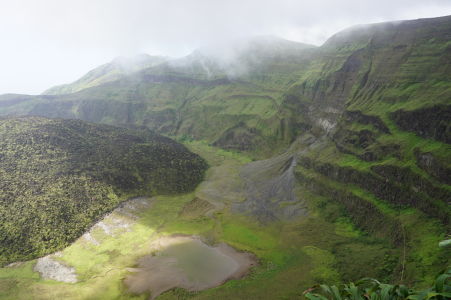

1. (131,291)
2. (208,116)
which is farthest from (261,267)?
(208,116)

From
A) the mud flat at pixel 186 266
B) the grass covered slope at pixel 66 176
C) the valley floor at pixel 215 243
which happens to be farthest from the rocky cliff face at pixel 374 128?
the grass covered slope at pixel 66 176

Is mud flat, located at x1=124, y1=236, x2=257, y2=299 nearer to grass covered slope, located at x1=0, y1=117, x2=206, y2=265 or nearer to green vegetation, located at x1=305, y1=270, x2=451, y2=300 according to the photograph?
grass covered slope, located at x1=0, y1=117, x2=206, y2=265

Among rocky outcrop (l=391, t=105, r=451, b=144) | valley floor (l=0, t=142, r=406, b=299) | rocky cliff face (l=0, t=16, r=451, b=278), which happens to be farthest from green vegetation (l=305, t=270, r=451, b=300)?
rocky outcrop (l=391, t=105, r=451, b=144)

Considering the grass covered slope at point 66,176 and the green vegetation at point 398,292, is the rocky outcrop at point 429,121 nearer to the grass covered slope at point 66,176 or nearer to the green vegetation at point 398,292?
the grass covered slope at point 66,176

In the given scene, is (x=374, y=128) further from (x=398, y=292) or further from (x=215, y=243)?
(x=398, y=292)

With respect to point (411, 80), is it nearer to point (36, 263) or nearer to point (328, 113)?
point (328, 113)
